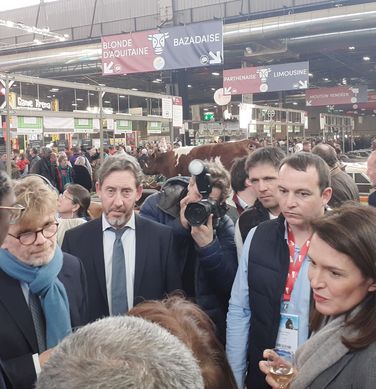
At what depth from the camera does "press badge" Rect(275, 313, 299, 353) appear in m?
1.90

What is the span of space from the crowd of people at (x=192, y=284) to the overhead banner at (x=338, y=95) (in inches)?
621

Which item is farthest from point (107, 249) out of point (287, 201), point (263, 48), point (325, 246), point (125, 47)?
point (263, 48)

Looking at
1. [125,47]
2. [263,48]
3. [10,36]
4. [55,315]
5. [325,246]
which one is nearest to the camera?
[325,246]

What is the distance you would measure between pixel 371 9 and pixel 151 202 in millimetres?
10132

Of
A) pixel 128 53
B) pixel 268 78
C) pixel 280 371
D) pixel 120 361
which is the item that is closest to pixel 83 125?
pixel 128 53

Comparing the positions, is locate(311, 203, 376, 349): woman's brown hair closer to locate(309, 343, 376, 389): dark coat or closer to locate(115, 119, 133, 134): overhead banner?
locate(309, 343, 376, 389): dark coat

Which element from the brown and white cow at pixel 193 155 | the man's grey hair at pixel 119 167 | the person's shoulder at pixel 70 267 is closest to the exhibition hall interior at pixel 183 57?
the brown and white cow at pixel 193 155

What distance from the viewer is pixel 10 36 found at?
725 inches

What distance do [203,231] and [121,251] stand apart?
1.37ft

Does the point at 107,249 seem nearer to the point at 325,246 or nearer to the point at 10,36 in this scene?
the point at 325,246

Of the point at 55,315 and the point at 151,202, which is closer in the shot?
the point at 55,315

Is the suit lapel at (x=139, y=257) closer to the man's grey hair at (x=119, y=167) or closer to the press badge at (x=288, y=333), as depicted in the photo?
the man's grey hair at (x=119, y=167)

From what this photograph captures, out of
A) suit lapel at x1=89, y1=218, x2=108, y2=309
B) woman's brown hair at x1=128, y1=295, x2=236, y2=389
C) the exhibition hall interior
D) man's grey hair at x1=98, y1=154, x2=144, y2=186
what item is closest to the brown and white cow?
the exhibition hall interior

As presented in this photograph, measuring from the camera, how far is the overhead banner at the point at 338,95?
17.3m
